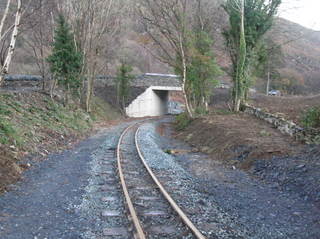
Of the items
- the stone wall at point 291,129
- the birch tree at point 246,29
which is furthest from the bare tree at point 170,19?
the stone wall at point 291,129

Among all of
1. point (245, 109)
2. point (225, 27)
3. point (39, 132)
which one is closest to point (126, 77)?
point (225, 27)

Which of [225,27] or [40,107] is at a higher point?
[225,27]

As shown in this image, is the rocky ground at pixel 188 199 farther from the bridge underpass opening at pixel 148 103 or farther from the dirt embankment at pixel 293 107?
the bridge underpass opening at pixel 148 103

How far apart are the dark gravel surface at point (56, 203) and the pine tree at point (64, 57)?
46.8 ft

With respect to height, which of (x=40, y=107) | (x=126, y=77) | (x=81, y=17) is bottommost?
(x=40, y=107)

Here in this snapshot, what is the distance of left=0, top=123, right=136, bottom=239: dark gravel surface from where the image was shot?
6133 mm

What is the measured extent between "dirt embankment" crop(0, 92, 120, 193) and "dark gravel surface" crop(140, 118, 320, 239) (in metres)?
4.25

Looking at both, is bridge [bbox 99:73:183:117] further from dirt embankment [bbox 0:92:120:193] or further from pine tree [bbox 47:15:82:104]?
dirt embankment [bbox 0:92:120:193]

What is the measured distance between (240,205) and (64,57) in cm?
2048

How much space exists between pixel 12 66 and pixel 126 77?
46.9ft

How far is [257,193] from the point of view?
8.54 meters

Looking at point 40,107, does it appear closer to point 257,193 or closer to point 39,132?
point 39,132

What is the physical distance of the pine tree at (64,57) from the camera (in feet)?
80.3

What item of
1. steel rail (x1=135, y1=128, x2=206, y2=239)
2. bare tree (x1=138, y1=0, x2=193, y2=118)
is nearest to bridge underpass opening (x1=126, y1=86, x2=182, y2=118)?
bare tree (x1=138, y1=0, x2=193, y2=118)
